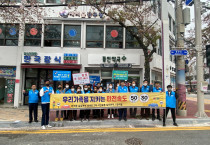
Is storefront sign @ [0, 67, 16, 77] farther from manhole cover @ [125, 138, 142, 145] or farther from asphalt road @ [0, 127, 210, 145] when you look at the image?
manhole cover @ [125, 138, 142, 145]

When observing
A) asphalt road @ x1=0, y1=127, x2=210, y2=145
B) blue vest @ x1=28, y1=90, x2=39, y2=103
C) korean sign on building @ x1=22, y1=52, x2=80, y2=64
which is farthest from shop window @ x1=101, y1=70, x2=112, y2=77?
asphalt road @ x1=0, y1=127, x2=210, y2=145

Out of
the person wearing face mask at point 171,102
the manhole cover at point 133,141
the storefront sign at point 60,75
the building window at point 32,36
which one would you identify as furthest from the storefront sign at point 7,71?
the person wearing face mask at point 171,102

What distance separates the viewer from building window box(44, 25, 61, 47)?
13.4 meters

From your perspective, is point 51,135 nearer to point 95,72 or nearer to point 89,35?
point 95,72

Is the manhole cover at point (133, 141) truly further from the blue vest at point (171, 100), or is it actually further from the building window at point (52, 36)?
the building window at point (52, 36)

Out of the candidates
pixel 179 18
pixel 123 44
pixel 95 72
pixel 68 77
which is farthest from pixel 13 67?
pixel 179 18

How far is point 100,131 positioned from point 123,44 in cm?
852

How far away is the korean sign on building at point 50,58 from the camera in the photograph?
12.8 meters

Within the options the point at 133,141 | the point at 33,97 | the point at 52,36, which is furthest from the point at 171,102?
the point at 52,36

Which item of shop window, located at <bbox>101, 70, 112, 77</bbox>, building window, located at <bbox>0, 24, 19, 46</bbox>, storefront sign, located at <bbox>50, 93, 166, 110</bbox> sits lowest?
storefront sign, located at <bbox>50, 93, 166, 110</bbox>

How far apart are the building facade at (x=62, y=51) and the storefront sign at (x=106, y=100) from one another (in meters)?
5.25

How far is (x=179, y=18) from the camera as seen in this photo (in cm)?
997

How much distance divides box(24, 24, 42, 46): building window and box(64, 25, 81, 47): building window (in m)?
2.10

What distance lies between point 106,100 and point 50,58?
7.01 meters
